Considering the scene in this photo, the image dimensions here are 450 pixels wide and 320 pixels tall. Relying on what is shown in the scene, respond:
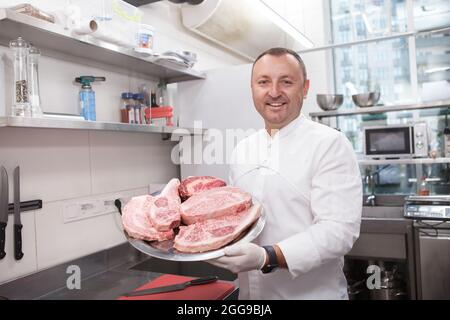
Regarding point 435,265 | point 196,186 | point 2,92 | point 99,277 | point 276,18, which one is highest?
point 276,18

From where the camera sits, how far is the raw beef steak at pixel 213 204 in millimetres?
1146

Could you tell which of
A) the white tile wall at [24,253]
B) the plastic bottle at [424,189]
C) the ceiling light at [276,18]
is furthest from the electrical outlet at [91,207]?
the plastic bottle at [424,189]

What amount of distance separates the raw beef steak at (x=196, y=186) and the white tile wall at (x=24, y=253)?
72 cm

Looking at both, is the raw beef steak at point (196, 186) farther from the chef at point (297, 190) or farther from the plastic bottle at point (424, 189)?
the plastic bottle at point (424, 189)

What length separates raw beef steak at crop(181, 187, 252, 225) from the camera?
3.76 feet

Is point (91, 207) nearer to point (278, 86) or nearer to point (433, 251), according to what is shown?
point (278, 86)

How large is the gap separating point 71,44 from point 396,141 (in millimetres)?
2273

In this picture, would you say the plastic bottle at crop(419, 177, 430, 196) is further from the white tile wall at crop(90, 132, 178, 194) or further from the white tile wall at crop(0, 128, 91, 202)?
the white tile wall at crop(0, 128, 91, 202)

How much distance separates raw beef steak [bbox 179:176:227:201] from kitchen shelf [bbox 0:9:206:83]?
73 cm

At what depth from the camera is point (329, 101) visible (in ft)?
9.27

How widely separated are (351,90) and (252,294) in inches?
115

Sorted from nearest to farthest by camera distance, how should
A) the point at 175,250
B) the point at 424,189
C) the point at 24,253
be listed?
the point at 175,250, the point at 24,253, the point at 424,189

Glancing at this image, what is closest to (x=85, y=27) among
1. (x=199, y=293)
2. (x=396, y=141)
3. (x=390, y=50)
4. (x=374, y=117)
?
(x=199, y=293)
